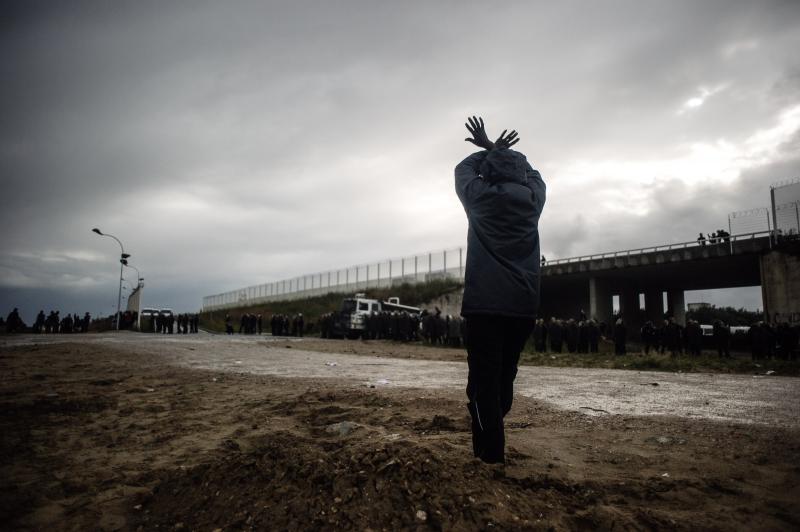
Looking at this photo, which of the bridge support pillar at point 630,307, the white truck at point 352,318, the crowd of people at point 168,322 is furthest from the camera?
the bridge support pillar at point 630,307

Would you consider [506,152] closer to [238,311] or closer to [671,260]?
[671,260]

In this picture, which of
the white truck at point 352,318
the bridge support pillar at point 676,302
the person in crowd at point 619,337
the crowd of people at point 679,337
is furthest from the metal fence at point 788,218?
the white truck at point 352,318

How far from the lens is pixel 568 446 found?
10.2ft

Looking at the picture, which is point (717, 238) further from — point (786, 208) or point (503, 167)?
point (503, 167)

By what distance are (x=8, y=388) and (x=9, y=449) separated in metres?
3.20

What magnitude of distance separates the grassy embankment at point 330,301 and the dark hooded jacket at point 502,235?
34.2 metres

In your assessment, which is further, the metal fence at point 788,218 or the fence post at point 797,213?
the metal fence at point 788,218

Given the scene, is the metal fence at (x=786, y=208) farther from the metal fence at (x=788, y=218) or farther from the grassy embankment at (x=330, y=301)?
the grassy embankment at (x=330, y=301)

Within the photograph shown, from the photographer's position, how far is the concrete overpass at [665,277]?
81.8ft

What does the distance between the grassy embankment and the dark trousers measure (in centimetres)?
3438

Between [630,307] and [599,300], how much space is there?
8.56 meters

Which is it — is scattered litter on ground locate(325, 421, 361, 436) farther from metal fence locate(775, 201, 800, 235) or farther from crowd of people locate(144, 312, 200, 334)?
crowd of people locate(144, 312, 200, 334)

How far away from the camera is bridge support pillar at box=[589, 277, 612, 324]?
3684cm

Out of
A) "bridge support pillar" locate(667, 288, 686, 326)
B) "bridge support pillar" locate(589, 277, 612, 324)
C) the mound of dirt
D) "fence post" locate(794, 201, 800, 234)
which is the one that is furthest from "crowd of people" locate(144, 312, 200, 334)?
"bridge support pillar" locate(667, 288, 686, 326)
